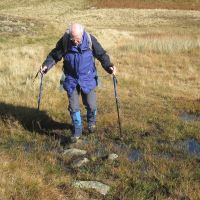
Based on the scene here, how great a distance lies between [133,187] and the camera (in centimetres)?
666

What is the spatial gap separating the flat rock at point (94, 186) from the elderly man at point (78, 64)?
233 centimetres

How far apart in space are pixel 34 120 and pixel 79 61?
255cm

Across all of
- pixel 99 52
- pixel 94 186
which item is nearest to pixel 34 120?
pixel 99 52

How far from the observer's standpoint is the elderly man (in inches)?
335

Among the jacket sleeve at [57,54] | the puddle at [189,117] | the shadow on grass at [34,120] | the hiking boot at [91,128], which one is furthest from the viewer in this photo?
the puddle at [189,117]

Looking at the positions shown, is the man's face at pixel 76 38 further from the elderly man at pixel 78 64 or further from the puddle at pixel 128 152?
the puddle at pixel 128 152

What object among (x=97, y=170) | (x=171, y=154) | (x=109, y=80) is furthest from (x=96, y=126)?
(x=109, y=80)

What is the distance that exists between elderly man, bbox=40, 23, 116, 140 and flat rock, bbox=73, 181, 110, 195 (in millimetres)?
2330

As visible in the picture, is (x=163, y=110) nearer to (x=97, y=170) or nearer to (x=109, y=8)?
(x=97, y=170)

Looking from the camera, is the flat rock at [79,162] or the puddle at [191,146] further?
the puddle at [191,146]

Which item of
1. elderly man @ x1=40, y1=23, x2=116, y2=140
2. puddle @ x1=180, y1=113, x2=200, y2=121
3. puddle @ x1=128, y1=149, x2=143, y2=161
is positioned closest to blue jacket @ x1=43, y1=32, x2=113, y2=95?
elderly man @ x1=40, y1=23, x2=116, y2=140

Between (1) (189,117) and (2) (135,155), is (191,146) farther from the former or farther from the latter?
(1) (189,117)

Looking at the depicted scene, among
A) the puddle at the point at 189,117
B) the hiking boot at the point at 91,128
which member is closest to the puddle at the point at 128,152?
the hiking boot at the point at 91,128

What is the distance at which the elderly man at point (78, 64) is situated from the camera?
8500 mm
